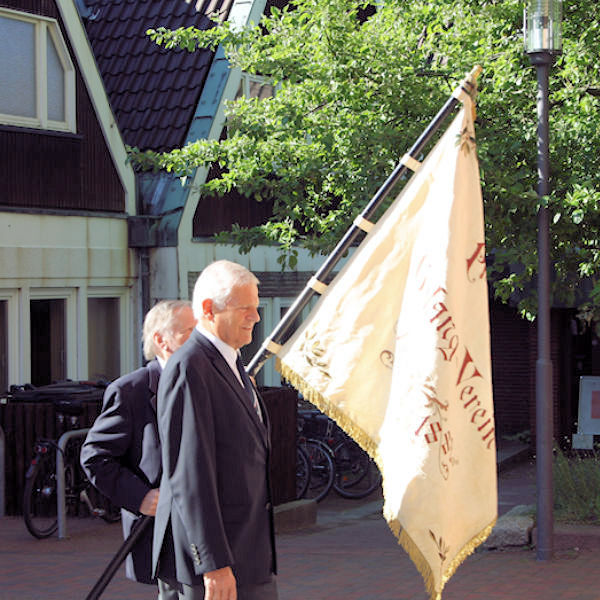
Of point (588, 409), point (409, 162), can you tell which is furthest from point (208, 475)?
point (588, 409)

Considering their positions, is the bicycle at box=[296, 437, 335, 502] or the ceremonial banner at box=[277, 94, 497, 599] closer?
the ceremonial banner at box=[277, 94, 497, 599]

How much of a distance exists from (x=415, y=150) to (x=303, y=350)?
91 cm

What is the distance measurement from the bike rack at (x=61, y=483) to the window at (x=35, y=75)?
4.42 m

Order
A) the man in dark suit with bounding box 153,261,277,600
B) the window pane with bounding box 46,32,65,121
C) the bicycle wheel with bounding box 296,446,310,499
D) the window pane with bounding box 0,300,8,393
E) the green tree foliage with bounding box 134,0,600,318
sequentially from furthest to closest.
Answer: the window pane with bounding box 46,32,65,121
the window pane with bounding box 0,300,8,393
the bicycle wheel with bounding box 296,446,310,499
the green tree foliage with bounding box 134,0,600,318
the man in dark suit with bounding box 153,261,277,600

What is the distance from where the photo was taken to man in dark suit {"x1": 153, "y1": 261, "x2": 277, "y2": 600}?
3.85 meters

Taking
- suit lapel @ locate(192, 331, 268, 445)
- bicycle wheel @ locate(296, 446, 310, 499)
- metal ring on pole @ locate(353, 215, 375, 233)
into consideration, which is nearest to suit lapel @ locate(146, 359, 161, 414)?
suit lapel @ locate(192, 331, 268, 445)

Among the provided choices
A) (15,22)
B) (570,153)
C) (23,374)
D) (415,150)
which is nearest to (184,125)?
(15,22)

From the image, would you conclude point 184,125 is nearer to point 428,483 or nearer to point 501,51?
point 501,51

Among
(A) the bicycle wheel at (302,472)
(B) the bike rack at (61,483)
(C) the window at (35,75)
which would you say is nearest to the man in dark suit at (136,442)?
(B) the bike rack at (61,483)

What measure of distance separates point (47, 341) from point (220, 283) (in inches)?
387

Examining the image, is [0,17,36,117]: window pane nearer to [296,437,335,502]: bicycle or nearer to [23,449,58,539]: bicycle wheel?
[23,449,58,539]: bicycle wheel

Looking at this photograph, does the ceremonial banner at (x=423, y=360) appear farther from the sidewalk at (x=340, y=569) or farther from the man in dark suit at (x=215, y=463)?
the sidewalk at (x=340, y=569)

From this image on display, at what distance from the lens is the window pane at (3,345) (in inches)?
505

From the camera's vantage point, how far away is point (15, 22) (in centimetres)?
1303
